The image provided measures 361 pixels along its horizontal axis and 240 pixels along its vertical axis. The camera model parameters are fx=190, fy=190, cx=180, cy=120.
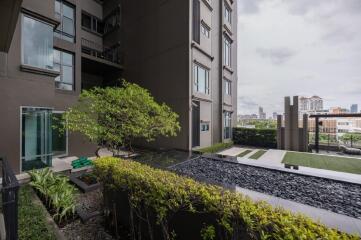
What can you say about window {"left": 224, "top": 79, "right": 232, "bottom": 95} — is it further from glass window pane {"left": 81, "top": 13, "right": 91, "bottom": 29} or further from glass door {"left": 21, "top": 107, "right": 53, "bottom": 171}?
glass door {"left": 21, "top": 107, "right": 53, "bottom": 171}

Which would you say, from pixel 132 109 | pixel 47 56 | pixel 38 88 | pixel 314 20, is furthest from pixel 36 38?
pixel 314 20

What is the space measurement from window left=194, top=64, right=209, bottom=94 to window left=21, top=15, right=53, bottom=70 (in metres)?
8.32

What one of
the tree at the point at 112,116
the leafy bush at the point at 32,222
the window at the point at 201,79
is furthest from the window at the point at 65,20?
the leafy bush at the point at 32,222

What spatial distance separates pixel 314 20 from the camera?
9.41 meters

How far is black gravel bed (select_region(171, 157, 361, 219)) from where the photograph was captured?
4586 mm

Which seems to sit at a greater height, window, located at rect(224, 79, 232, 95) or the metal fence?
window, located at rect(224, 79, 232, 95)

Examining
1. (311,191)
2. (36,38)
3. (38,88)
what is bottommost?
(311,191)

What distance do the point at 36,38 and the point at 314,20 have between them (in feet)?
43.2

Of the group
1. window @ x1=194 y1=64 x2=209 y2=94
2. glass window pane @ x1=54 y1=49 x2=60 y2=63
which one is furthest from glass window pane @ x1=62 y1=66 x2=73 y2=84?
window @ x1=194 y1=64 x2=209 y2=94

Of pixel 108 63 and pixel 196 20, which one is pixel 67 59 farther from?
pixel 196 20

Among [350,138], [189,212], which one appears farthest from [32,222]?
[350,138]

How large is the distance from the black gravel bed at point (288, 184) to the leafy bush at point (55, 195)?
2.97 meters

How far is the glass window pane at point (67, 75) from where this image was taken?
11.6 metres

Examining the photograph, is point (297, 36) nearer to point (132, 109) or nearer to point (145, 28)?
point (145, 28)
